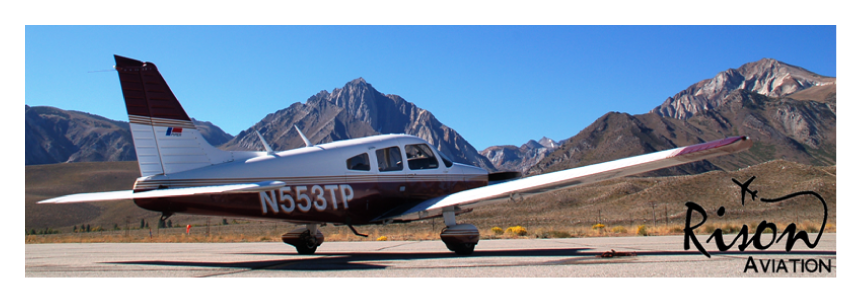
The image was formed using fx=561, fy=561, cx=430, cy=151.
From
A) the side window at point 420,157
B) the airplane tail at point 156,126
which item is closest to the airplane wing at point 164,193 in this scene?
the airplane tail at point 156,126

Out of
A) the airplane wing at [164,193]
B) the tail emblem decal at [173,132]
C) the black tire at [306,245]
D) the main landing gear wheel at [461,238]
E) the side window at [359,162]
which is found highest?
the tail emblem decal at [173,132]

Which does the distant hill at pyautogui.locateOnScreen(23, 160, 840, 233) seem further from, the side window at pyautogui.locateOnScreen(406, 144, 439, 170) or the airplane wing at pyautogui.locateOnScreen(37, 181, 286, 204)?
the airplane wing at pyautogui.locateOnScreen(37, 181, 286, 204)

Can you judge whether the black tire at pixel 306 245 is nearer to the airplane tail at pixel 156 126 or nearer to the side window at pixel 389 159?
the side window at pixel 389 159

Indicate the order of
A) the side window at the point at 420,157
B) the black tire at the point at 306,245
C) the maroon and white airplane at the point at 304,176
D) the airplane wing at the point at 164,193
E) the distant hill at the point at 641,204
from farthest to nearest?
the distant hill at the point at 641,204, the black tire at the point at 306,245, the side window at the point at 420,157, the maroon and white airplane at the point at 304,176, the airplane wing at the point at 164,193

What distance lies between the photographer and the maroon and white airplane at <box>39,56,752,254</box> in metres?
9.34

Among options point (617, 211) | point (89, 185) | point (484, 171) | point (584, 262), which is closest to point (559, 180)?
point (584, 262)

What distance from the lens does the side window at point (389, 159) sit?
477 inches

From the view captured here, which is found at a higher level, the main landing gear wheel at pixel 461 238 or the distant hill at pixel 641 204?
the main landing gear wheel at pixel 461 238

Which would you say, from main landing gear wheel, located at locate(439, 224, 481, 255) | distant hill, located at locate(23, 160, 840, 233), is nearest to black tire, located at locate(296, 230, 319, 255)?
main landing gear wheel, located at locate(439, 224, 481, 255)

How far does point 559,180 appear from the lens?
35.3ft

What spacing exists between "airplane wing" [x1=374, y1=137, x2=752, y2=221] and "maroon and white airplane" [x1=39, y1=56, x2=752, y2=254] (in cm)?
2

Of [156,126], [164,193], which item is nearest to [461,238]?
[164,193]
